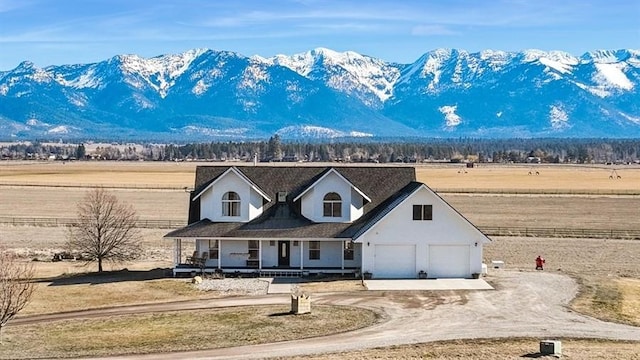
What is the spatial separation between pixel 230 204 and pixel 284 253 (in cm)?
394

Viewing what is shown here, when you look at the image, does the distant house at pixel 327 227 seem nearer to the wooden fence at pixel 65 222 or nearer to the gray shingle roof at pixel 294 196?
the gray shingle roof at pixel 294 196

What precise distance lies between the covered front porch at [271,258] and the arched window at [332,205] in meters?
1.70

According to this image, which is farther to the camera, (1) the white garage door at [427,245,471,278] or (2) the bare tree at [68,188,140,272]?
(2) the bare tree at [68,188,140,272]

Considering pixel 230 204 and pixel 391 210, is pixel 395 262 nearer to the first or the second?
pixel 391 210

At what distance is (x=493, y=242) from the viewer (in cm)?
6378

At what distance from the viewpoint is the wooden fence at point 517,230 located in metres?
69.7

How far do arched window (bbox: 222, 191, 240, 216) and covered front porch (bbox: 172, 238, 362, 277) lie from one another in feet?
5.49

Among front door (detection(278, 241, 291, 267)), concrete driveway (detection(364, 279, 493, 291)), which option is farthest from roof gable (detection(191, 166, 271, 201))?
concrete driveway (detection(364, 279, 493, 291))

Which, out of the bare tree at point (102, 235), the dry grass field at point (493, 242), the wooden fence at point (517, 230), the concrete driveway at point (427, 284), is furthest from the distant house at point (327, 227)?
the wooden fence at point (517, 230)

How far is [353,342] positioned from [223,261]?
1765cm

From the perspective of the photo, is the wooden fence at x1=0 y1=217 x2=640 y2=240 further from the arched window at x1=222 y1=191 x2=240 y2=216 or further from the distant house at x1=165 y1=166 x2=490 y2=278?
the arched window at x1=222 y1=191 x2=240 y2=216

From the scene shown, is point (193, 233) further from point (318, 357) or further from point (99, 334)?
point (318, 357)

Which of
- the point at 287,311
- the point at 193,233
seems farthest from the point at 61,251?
the point at 287,311

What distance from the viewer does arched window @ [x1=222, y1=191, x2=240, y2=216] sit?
47503 millimetres
